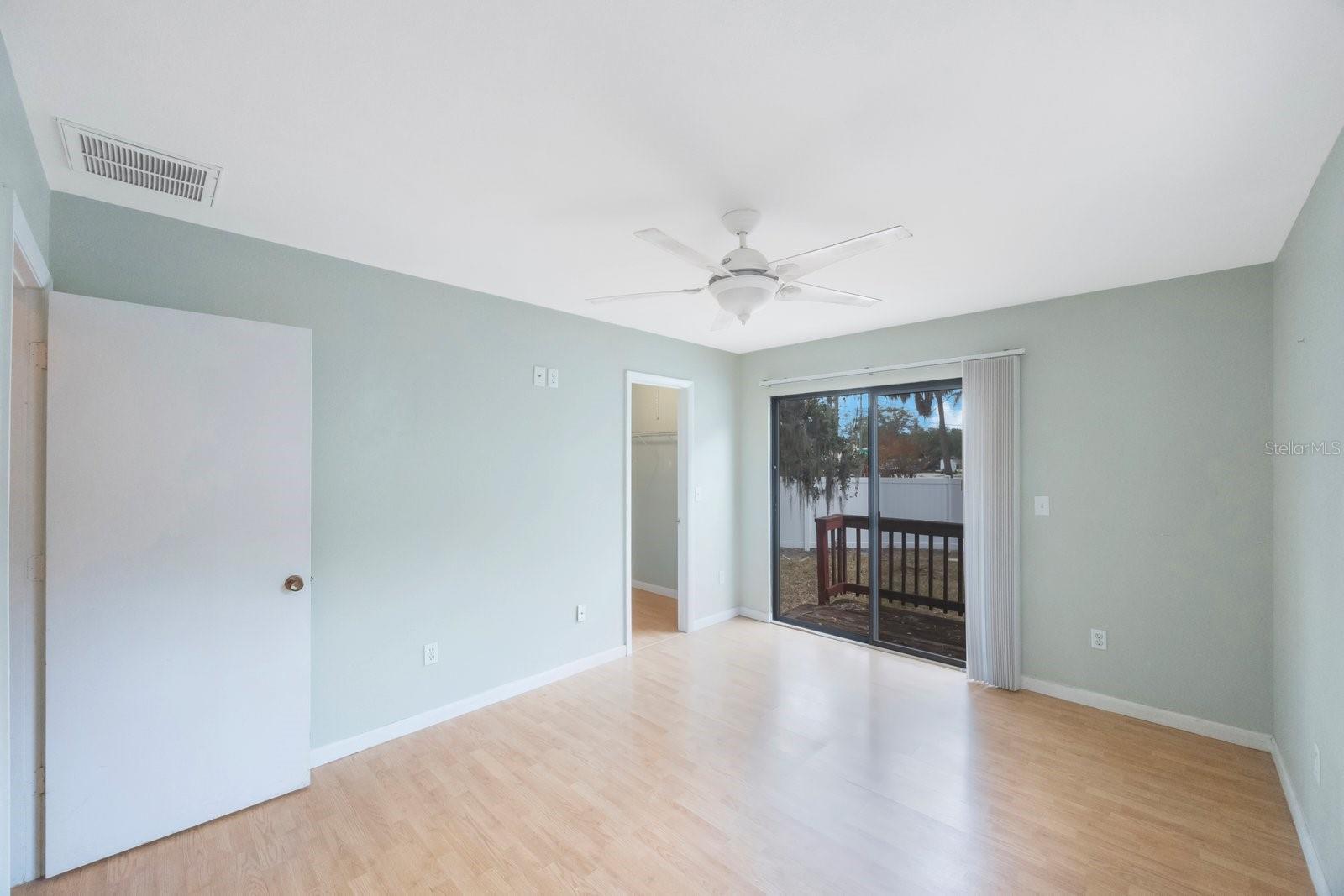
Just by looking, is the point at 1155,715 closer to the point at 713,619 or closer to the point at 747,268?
the point at 713,619

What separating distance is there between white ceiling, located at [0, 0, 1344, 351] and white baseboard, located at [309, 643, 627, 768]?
242 cm

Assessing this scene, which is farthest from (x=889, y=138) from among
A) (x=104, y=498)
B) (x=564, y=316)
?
(x=104, y=498)

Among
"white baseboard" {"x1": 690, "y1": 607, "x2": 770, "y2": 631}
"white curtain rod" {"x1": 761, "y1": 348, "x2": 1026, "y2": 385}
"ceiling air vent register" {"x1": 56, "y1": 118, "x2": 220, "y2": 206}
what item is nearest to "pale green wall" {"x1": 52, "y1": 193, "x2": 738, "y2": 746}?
"ceiling air vent register" {"x1": 56, "y1": 118, "x2": 220, "y2": 206}

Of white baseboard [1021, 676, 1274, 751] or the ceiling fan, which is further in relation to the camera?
white baseboard [1021, 676, 1274, 751]

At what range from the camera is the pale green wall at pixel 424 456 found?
243cm

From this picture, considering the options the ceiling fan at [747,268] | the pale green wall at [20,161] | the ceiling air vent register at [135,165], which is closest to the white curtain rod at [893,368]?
the ceiling fan at [747,268]

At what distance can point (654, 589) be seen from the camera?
240 inches

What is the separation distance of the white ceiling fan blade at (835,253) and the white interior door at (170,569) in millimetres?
2108

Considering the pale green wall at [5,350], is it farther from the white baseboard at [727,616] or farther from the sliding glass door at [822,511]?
the sliding glass door at [822,511]

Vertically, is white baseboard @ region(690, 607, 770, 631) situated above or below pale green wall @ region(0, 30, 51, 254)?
below

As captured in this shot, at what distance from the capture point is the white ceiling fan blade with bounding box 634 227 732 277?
1.84 meters

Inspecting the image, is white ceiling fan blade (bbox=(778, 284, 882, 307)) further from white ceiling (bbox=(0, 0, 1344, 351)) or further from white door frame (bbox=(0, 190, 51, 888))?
white door frame (bbox=(0, 190, 51, 888))

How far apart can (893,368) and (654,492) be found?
9.58 feet

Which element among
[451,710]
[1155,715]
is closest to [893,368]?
[1155,715]
